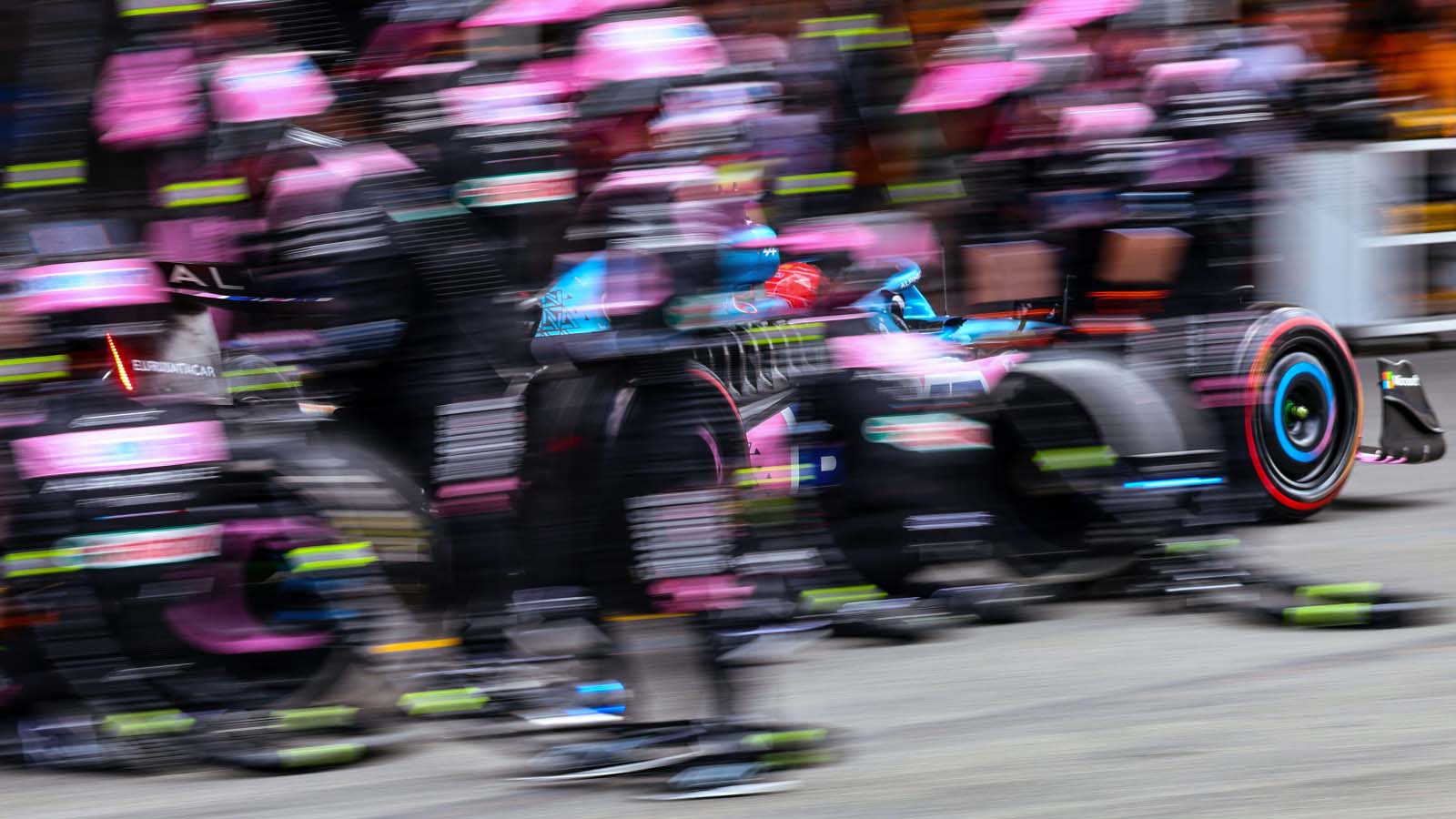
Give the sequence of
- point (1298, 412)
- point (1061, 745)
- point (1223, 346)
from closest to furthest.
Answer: point (1061, 745), point (1223, 346), point (1298, 412)

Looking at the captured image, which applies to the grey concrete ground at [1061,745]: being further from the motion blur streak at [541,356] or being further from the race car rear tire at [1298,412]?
the race car rear tire at [1298,412]

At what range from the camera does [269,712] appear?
417 cm

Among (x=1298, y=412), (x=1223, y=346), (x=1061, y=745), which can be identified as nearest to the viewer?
(x=1061, y=745)

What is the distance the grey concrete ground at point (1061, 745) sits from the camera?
146 inches

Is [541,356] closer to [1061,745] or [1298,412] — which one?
[1061,745]

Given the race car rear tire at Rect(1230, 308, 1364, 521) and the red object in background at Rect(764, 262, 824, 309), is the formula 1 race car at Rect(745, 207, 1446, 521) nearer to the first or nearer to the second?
the race car rear tire at Rect(1230, 308, 1364, 521)

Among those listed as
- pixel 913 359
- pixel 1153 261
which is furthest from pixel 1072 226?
pixel 913 359

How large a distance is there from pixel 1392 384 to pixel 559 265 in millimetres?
Result: 4270

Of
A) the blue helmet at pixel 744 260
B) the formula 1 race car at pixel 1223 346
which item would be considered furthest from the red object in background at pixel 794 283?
the blue helmet at pixel 744 260

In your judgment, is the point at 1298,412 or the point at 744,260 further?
the point at 1298,412

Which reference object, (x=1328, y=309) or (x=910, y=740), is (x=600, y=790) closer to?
(x=910, y=740)

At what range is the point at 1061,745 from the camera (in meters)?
4.08

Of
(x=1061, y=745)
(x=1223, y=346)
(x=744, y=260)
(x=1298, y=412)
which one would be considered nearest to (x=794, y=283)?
(x=1223, y=346)

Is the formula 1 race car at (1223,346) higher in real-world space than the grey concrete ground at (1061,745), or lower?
higher
